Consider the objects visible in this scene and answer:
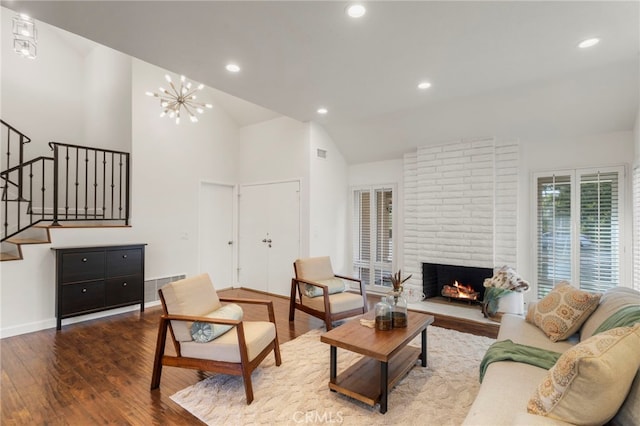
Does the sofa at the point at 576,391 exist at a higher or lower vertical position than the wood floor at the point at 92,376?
higher

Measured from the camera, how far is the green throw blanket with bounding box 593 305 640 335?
1.66 metres

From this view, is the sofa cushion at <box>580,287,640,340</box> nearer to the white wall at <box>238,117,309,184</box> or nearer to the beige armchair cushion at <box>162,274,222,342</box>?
the beige armchair cushion at <box>162,274,222,342</box>

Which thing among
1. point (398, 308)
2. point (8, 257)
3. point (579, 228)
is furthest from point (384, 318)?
point (8, 257)

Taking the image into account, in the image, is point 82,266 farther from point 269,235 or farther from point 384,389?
point 384,389

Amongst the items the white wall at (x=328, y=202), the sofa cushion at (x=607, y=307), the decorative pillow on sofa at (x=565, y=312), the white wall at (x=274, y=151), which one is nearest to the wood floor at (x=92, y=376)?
the decorative pillow on sofa at (x=565, y=312)

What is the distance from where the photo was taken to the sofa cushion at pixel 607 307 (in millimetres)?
2058

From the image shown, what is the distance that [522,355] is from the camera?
80.7 inches

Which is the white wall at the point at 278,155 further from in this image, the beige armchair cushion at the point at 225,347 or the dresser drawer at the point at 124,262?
the beige armchair cushion at the point at 225,347

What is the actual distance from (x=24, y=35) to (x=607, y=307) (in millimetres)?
7324

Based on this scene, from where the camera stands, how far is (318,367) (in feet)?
9.37

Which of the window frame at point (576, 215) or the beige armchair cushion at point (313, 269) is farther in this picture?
the beige armchair cushion at point (313, 269)

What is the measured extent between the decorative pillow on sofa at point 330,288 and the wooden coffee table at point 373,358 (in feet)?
3.82

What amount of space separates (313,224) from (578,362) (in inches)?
163

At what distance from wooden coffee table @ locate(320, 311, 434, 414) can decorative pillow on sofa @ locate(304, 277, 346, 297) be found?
1.17m
